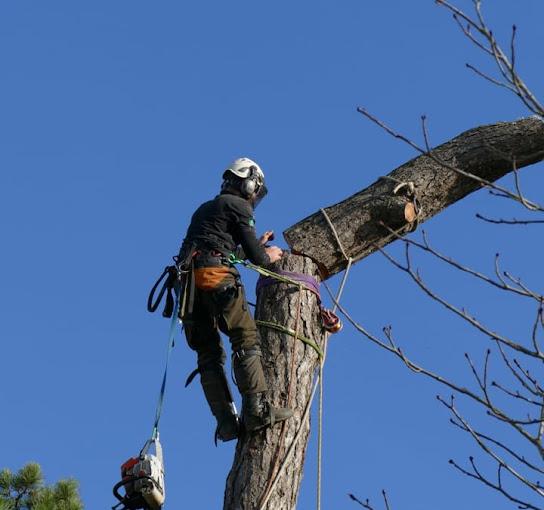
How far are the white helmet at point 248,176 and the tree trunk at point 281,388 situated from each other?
14.2 inches

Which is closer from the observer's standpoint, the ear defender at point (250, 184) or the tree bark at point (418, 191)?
the ear defender at point (250, 184)

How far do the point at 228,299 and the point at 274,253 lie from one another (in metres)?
0.50

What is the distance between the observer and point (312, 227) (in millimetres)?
6094

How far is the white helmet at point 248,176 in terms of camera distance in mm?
5926

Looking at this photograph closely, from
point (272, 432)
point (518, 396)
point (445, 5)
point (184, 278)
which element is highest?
point (184, 278)

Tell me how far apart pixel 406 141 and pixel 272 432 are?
1925mm

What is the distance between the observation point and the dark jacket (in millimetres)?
5738

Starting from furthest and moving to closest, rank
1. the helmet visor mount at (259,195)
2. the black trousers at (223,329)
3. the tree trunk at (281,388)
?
the helmet visor mount at (259,195)
the black trousers at (223,329)
the tree trunk at (281,388)

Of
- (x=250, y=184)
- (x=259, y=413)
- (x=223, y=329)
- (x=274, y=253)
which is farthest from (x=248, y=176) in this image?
(x=259, y=413)

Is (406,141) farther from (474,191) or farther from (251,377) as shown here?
(474,191)

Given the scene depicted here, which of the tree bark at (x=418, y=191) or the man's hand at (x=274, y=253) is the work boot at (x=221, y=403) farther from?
the tree bark at (x=418, y=191)

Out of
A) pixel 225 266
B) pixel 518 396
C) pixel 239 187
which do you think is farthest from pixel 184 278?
pixel 518 396

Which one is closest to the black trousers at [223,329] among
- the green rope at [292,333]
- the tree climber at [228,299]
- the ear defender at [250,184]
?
the tree climber at [228,299]

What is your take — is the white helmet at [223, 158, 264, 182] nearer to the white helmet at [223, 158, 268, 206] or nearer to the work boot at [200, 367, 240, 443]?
the white helmet at [223, 158, 268, 206]
